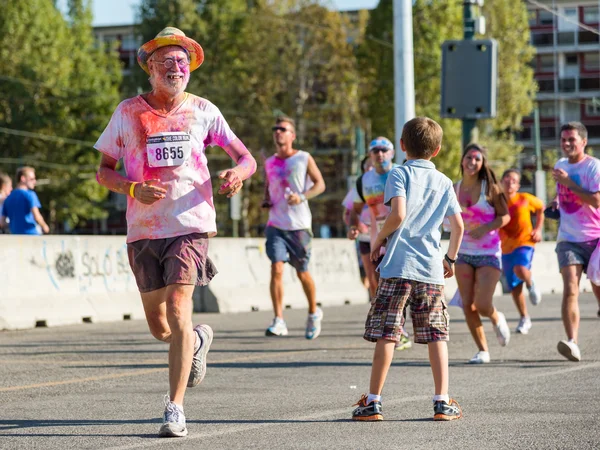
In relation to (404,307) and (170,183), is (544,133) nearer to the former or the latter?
(404,307)

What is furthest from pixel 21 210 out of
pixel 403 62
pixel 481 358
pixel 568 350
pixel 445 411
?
pixel 445 411

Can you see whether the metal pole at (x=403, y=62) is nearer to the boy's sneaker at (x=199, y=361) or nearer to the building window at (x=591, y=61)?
the boy's sneaker at (x=199, y=361)

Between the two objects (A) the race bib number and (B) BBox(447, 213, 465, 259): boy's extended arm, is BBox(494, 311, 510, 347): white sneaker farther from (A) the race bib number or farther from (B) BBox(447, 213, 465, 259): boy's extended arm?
(A) the race bib number

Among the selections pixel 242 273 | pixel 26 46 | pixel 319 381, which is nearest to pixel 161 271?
pixel 319 381

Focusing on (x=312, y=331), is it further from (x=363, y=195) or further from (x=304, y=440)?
(x=304, y=440)

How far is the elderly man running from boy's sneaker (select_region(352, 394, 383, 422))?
863mm

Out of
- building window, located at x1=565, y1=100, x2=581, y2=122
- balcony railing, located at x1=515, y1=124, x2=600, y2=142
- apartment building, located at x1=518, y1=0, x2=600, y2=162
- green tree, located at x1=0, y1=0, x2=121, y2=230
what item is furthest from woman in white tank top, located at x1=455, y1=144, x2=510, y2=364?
building window, located at x1=565, y1=100, x2=581, y2=122

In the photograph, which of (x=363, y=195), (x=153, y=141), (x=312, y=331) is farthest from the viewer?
(x=312, y=331)

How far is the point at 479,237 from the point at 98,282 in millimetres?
7220

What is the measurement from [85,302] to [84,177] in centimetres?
5416

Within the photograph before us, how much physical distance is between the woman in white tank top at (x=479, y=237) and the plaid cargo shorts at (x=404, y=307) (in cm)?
335

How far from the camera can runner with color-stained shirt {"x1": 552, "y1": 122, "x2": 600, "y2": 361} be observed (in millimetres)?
10625

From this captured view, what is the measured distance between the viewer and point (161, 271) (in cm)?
692

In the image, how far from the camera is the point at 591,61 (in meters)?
104
